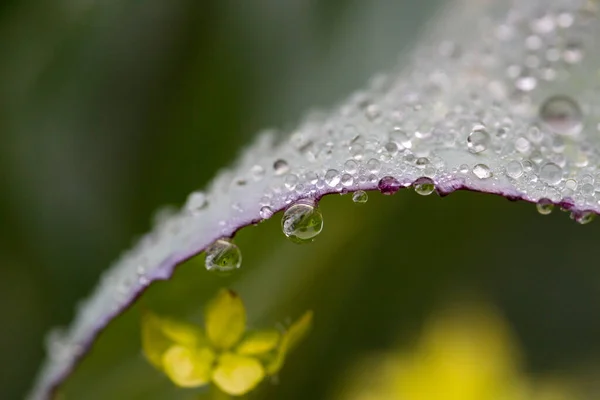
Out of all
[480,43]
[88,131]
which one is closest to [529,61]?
[480,43]

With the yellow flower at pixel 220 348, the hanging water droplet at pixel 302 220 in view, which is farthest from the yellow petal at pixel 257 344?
the hanging water droplet at pixel 302 220

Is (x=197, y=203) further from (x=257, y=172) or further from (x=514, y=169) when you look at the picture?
(x=514, y=169)

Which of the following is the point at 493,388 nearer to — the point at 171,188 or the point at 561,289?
the point at 561,289

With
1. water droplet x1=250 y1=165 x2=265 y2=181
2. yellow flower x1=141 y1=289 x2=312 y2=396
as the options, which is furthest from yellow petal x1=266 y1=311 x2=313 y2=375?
water droplet x1=250 y1=165 x2=265 y2=181

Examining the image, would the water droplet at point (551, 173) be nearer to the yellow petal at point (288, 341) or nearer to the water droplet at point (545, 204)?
the water droplet at point (545, 204)

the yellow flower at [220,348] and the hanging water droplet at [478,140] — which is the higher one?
Result: the hanging water droplet at [478,140]

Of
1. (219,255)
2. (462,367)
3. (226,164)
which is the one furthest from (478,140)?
(462,367)
